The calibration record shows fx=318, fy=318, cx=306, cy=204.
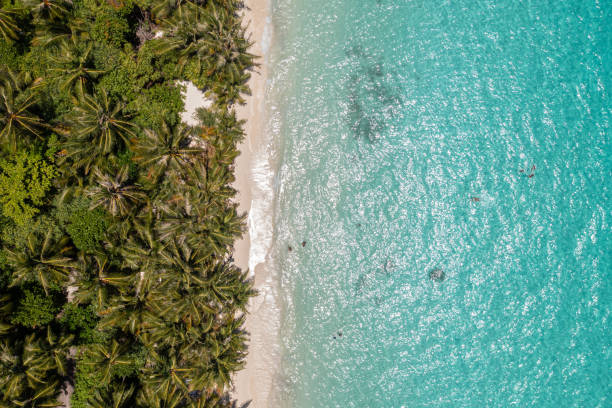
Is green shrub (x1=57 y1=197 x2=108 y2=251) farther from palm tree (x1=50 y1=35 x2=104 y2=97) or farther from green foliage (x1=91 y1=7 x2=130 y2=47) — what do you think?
green foliage (x1=91 y1=7 x2=130 y2=47)

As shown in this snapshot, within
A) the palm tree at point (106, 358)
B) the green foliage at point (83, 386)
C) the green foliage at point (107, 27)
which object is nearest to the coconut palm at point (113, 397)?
the green foliage at point (83, 386)

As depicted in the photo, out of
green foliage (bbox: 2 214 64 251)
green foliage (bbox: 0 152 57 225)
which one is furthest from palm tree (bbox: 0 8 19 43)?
green foliage (bbox: 2 214 64 251)

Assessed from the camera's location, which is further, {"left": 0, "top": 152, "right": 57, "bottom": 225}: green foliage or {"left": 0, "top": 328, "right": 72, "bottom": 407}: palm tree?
{"left": 0, "top": 152, "right": 57, "bottom": 225}: green foliage

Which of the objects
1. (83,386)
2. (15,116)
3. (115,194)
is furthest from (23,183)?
(83,386)

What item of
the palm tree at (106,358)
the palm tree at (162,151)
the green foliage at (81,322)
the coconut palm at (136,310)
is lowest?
the palm tree at (106,358)

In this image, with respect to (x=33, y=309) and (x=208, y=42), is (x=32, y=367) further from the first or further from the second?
(x=208, y=42)

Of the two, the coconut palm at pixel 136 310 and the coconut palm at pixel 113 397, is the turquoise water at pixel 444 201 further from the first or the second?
the coconut palm at pixel 113 397
